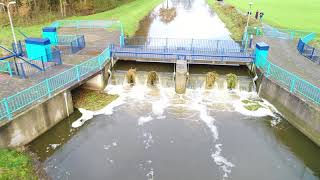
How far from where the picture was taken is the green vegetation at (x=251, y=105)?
18839mm

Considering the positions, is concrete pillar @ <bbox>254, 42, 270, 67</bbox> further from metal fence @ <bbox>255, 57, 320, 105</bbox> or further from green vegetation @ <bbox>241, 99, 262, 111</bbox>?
green vegetation @ <bbox>241, 99, 262, 111</bbox>

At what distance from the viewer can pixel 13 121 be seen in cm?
1325

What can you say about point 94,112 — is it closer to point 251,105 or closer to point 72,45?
point 72,45

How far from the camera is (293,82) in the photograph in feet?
54.2

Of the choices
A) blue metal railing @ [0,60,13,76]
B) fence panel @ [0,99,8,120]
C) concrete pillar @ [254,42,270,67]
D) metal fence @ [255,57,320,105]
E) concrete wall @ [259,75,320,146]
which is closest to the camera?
fence panel @ [0,99,8,120]

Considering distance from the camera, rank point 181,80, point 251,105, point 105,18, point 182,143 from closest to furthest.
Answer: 1. point 182,143
2. point 251,105
3. point 181,80
4. point 105,18

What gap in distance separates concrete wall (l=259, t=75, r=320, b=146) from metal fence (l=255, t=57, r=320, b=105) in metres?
0.34

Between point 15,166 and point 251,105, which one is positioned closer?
point 15,166

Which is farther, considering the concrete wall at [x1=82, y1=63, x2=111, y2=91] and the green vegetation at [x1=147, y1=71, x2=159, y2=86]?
the green vegetation at [x1=147, y1=71, x2=159, y2=86]

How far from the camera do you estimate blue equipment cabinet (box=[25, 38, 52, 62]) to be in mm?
19562

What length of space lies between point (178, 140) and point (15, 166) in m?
8.11

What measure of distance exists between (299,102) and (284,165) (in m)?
4.03

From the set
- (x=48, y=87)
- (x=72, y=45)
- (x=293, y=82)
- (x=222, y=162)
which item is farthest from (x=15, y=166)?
(x=293, y=82)

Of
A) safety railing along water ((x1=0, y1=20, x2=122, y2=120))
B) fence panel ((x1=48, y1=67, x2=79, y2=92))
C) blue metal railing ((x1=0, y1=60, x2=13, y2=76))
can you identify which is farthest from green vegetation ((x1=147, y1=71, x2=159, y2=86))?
blue metal railing ((x1=0, y1=60, x2=13, y2=76))
